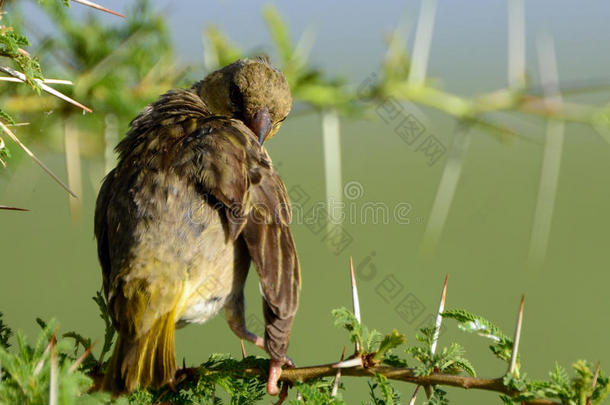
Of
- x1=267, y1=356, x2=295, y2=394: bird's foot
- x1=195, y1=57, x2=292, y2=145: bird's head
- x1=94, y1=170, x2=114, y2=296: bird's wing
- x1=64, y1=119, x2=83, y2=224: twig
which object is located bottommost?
x1=267, y1=356, x2=295, y2=394: bird's foot

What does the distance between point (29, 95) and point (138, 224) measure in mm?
608

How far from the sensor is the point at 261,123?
3.59 metres

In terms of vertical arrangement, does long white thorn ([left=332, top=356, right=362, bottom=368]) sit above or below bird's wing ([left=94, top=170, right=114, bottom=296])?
below

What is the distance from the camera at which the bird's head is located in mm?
3633

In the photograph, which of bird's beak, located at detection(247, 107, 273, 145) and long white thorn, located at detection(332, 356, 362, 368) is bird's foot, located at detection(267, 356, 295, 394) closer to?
long white thorn, located at detection(332, 356, 362, 368)

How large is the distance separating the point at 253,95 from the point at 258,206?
1157mm

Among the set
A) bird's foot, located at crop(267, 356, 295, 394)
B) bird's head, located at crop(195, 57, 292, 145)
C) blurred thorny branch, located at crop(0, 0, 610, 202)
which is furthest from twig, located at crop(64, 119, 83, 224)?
bird's head, located at crop(195, 57, 292, 145)

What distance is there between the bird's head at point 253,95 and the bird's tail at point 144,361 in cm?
134

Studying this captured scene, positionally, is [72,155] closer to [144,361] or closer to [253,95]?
[144,361]

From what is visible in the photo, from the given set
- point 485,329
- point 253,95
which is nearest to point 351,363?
point 485,329

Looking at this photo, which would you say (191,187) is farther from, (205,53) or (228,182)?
(205,53)

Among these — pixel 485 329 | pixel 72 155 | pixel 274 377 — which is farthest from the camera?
pixel 72 155

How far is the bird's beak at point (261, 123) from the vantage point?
11.6ft

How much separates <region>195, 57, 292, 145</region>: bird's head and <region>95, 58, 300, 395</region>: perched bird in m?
0.64
